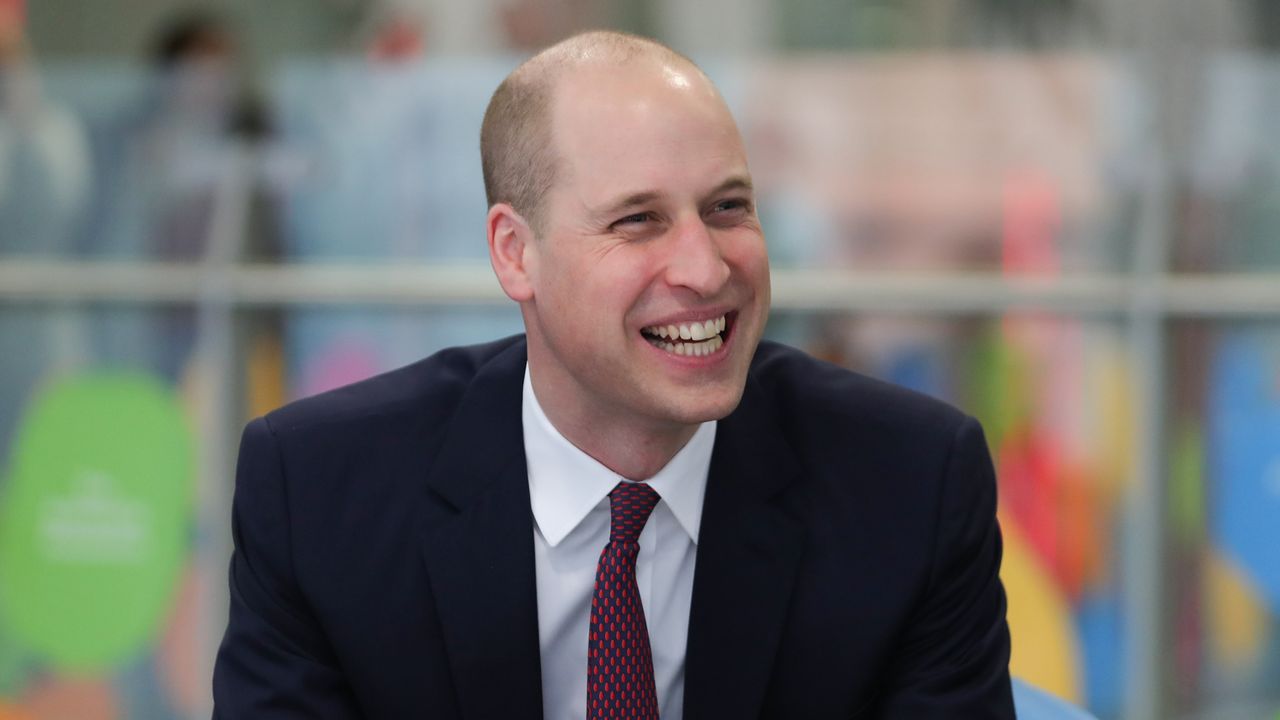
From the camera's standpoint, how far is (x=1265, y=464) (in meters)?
3.86

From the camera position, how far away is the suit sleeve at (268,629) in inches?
75.8

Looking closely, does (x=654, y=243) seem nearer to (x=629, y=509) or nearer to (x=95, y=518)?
(x=629, y=509)

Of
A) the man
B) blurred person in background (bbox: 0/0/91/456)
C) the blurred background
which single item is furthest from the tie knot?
blurred person in background (bbox: 0/0/91/456)

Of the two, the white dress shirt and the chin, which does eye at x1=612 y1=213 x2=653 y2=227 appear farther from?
the white dress shirt

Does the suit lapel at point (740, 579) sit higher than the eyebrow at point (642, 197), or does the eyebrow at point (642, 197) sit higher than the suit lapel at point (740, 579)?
the eyebrow at point (642, 197)

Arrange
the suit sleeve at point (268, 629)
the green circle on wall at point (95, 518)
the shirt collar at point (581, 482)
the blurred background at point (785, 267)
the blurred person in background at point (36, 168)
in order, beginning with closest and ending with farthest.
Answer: the suit sleeve at point (268, 629), the shirt collar at point (581, 482), the blurred background at point (785, 267), the green circle on wall at point (95, 518), the blurred person in background at point (36, 168)

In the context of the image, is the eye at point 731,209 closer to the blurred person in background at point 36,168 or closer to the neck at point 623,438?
the neck at point 623,438

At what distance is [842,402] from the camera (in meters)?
2.12

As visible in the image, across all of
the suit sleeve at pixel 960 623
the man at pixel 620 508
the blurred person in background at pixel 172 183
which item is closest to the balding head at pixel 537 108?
the man at pixel 620 508

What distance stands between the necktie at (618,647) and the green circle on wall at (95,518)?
8.53 feet

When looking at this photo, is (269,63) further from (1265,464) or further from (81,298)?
(1265,464)

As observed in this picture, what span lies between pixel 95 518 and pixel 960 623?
308 cm

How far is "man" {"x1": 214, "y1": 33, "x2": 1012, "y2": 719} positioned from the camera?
1.88 m

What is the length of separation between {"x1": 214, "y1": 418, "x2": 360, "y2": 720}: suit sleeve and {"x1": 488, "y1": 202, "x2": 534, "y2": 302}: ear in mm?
406
